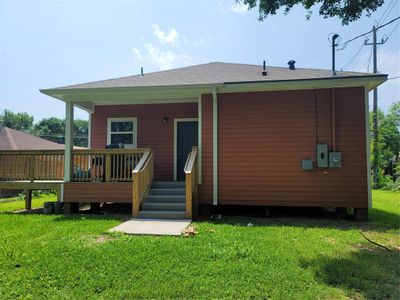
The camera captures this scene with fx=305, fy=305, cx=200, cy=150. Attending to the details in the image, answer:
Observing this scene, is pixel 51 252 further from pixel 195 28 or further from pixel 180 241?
pixel 195 28

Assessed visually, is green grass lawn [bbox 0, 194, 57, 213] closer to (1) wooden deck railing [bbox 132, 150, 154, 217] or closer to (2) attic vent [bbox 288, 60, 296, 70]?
(1) wooden deck railing [bbox 132, 150, 154, 217]

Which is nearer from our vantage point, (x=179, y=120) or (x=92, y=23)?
(x=92, y=23)

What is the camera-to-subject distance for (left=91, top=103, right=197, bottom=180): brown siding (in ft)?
32.0

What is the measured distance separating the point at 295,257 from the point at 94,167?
19.2 ft

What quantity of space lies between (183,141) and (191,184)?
297 centimetres

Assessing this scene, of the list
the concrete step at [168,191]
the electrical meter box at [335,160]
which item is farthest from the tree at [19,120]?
the electrical meter box at [335,160]

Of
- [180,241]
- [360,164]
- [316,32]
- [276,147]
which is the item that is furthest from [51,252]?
[316,32]

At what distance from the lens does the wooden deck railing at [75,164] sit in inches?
316

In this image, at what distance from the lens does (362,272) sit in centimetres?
369

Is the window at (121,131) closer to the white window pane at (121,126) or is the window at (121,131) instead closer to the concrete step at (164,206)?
the white window pane at (121,126)

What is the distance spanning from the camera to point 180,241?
192 inches

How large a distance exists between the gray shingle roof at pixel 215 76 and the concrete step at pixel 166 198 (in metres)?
2.83

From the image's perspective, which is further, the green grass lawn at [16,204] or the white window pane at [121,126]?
the white window pane at [121,126]

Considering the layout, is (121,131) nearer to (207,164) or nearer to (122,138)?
(122,138)
